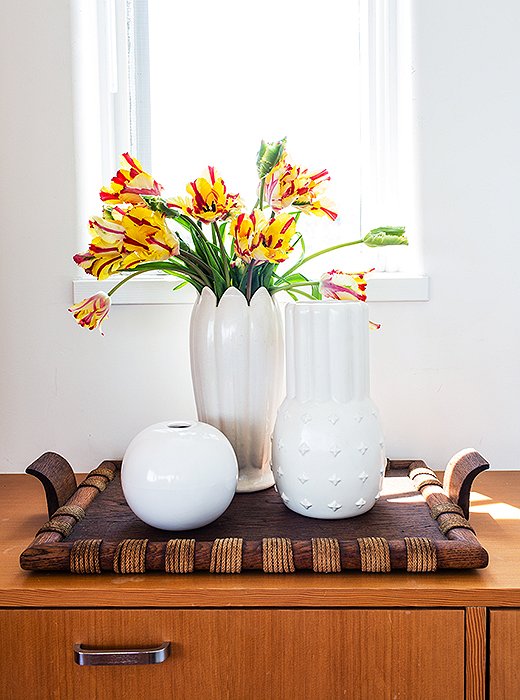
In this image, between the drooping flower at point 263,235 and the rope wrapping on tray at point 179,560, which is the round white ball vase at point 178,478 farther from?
the drooping flower at point 263,235

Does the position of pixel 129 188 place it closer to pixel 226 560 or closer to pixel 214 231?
pixel 214 231

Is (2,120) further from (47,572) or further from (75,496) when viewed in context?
(47,572)

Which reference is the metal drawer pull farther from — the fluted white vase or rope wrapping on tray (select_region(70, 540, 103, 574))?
the fluted white vase

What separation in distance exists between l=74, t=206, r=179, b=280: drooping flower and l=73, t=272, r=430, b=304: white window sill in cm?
26

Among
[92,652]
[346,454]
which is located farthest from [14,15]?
[92,652]

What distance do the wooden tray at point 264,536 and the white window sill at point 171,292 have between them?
1.13 feet

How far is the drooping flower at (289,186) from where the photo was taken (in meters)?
1.21

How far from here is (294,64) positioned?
158cm

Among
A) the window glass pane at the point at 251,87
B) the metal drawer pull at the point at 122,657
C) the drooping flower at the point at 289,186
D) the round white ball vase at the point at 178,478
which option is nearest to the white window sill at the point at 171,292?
the window glass pane at the point at 251,87

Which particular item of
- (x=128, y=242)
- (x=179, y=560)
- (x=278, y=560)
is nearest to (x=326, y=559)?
(x=278, y=560)

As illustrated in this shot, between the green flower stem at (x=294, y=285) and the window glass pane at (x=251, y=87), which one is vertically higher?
the window glass pane at (x=251, y=87)

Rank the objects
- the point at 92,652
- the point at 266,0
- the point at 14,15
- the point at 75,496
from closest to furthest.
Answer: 1. the point at 92,652
2. the point at 75,496
3. the point at 14,15
4. the point at 266,0

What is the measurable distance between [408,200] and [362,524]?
663 mm

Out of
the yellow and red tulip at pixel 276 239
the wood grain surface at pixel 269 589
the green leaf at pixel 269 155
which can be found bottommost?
the wood grain surface at pixel 269 589
